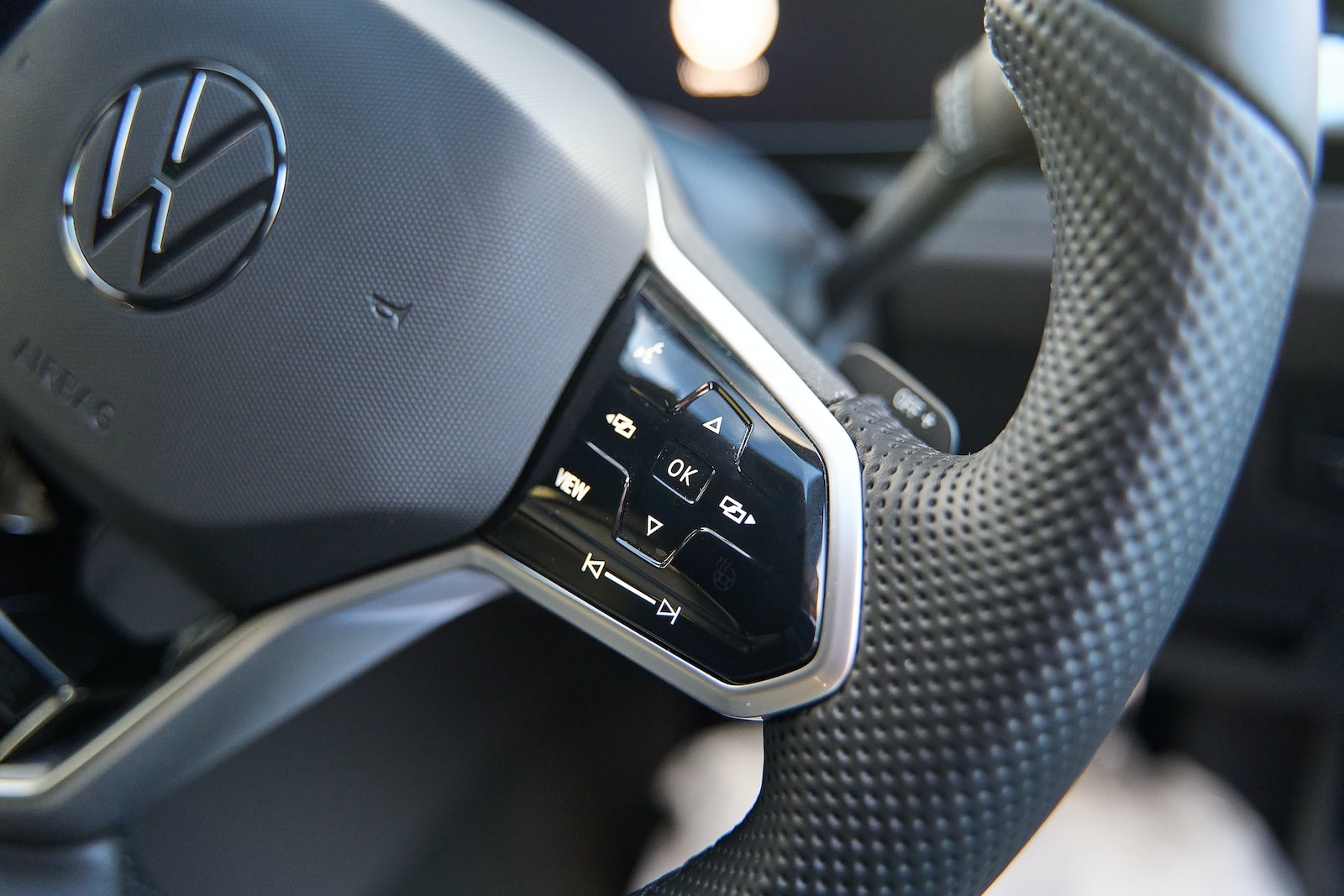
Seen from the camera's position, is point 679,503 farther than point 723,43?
No

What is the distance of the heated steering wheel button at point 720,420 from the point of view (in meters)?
0.47

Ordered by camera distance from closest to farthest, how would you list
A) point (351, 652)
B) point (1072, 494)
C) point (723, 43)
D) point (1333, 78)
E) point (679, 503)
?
point (1072, 494), point (679, 503), point (351, 652), point (1333, 78), point (723, 43)

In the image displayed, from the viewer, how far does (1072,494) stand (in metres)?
0.36

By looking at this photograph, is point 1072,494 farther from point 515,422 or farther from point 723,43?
point 723,43

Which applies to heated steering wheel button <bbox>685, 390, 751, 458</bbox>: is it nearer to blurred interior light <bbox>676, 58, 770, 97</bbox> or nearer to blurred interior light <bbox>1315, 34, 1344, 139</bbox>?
blurred interior light <bbox>1315, 34, 1344, 139</bbox>

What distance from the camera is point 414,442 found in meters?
0.50

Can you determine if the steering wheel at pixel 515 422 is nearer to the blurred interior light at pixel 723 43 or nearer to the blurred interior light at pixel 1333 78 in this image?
the blurred interior light at pixel 1333 78

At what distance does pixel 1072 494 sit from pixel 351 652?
0.46m

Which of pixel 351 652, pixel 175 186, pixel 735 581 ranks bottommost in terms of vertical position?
pixel 351 652

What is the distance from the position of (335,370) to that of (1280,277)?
449 millimetres

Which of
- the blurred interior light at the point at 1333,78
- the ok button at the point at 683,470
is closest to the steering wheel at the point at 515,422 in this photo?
the ok button at the point at 683,470

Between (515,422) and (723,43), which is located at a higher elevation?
(723,43)

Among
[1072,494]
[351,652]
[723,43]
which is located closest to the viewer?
[1072,494]

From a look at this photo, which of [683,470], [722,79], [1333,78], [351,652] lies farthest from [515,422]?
[722,79]
